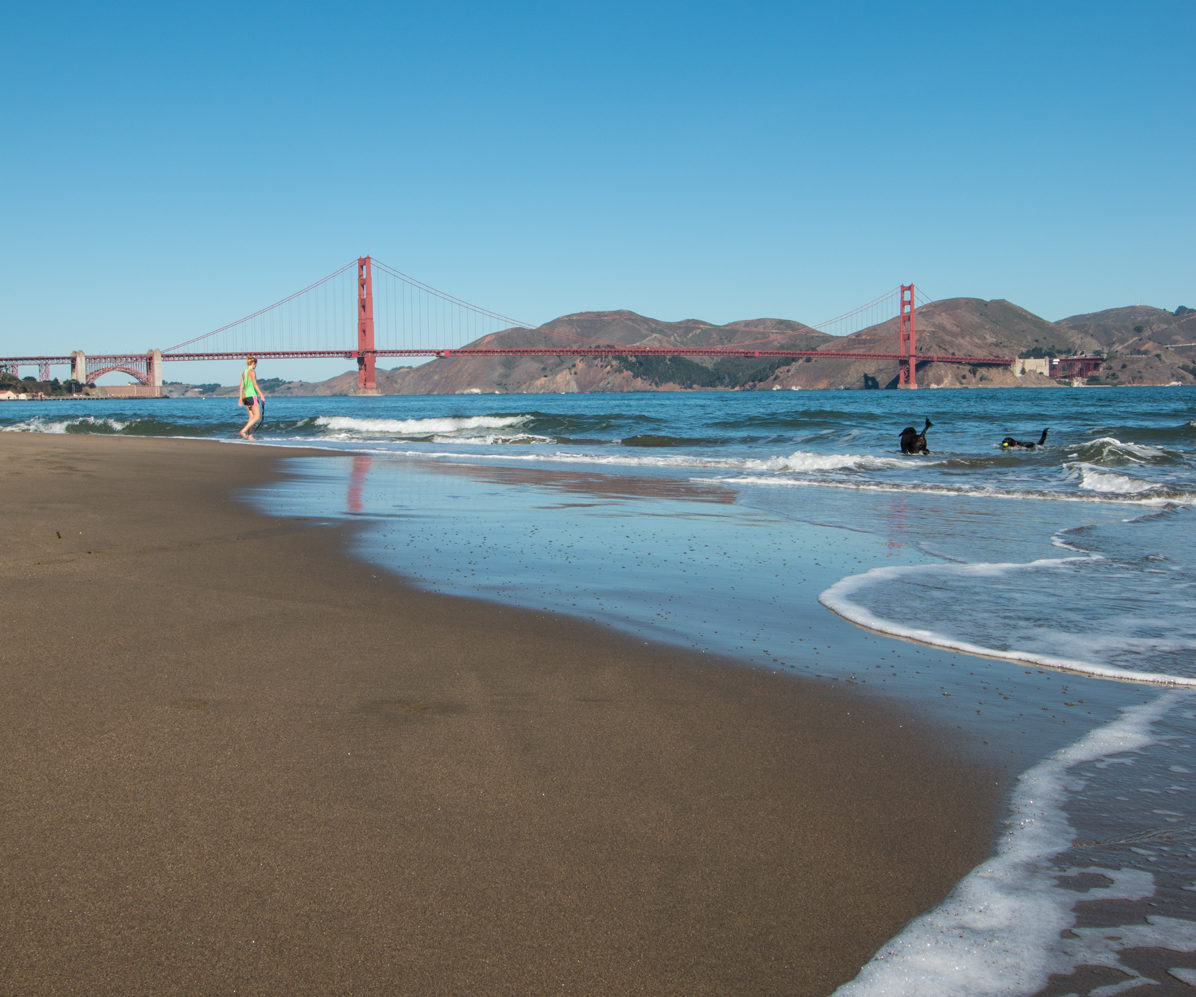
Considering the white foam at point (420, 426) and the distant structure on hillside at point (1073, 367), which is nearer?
the white foam at point (420, 426)

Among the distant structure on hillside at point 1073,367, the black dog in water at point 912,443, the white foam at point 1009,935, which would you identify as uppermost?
the distant structure on hillside at point 1073,367

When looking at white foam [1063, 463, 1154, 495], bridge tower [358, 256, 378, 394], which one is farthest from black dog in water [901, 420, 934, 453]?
bridge tower [358, 256, 378, 394]

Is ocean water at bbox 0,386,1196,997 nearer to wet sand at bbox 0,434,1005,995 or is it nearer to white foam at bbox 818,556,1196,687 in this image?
white foam at bbox 818,556,1196,687

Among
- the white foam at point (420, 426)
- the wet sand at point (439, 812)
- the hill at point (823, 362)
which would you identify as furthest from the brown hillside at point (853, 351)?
the wet sand at point (439, 812)

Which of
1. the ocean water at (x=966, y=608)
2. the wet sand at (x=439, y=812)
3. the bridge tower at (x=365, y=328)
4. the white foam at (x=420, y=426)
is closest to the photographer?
the wet sand at (x=439, y=812)

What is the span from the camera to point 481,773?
6.45 feet

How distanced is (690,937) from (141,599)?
2796 millimetres

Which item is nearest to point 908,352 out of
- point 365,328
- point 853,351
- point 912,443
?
point 853,351

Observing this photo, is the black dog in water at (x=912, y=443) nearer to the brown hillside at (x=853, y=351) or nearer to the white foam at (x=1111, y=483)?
the white foam at (x=1111, y=483)

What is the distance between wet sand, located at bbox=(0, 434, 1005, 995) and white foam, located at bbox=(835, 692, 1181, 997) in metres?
0.05

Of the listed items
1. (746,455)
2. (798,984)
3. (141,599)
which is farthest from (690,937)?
(746,455)

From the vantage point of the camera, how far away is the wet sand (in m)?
1.34

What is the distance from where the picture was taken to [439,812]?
1776mm

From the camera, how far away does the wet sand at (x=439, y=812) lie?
1336 millimetres
